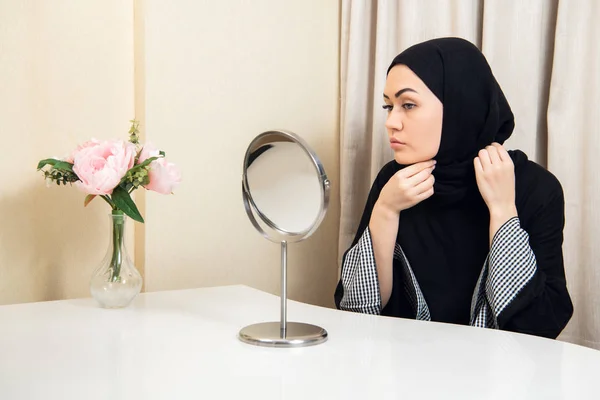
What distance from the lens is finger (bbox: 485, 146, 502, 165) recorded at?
1399 mm

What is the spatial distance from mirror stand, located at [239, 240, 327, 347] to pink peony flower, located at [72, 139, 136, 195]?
1.31 feet

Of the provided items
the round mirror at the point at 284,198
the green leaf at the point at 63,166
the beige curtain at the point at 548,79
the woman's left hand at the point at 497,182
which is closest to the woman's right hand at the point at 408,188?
the woman's left hand at the point at 497,182

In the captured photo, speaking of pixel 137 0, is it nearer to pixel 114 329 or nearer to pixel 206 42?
pixel 206 42

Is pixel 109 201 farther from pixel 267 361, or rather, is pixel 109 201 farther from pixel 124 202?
pixel 267 361

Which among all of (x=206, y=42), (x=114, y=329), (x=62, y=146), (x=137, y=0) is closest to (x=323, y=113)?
(x=206, y=42)

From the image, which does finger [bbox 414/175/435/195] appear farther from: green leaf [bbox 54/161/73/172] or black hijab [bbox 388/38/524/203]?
green leaf [bbox 54/161/73/172]

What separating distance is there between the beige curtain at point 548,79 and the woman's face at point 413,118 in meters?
0.26

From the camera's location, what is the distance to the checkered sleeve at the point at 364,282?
1464 mm

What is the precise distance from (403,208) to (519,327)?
1.09 feet

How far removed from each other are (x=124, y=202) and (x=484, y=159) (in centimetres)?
74

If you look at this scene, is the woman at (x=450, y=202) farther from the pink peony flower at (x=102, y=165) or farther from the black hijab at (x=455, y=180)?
the pink peony flower at (x=102, y=165)

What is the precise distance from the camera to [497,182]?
1.39 meters

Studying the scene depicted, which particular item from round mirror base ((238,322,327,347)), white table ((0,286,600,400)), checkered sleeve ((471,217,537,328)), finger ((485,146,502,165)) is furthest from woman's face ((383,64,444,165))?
round mirror base ((238,322,327,347))

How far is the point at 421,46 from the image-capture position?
4.91ft
